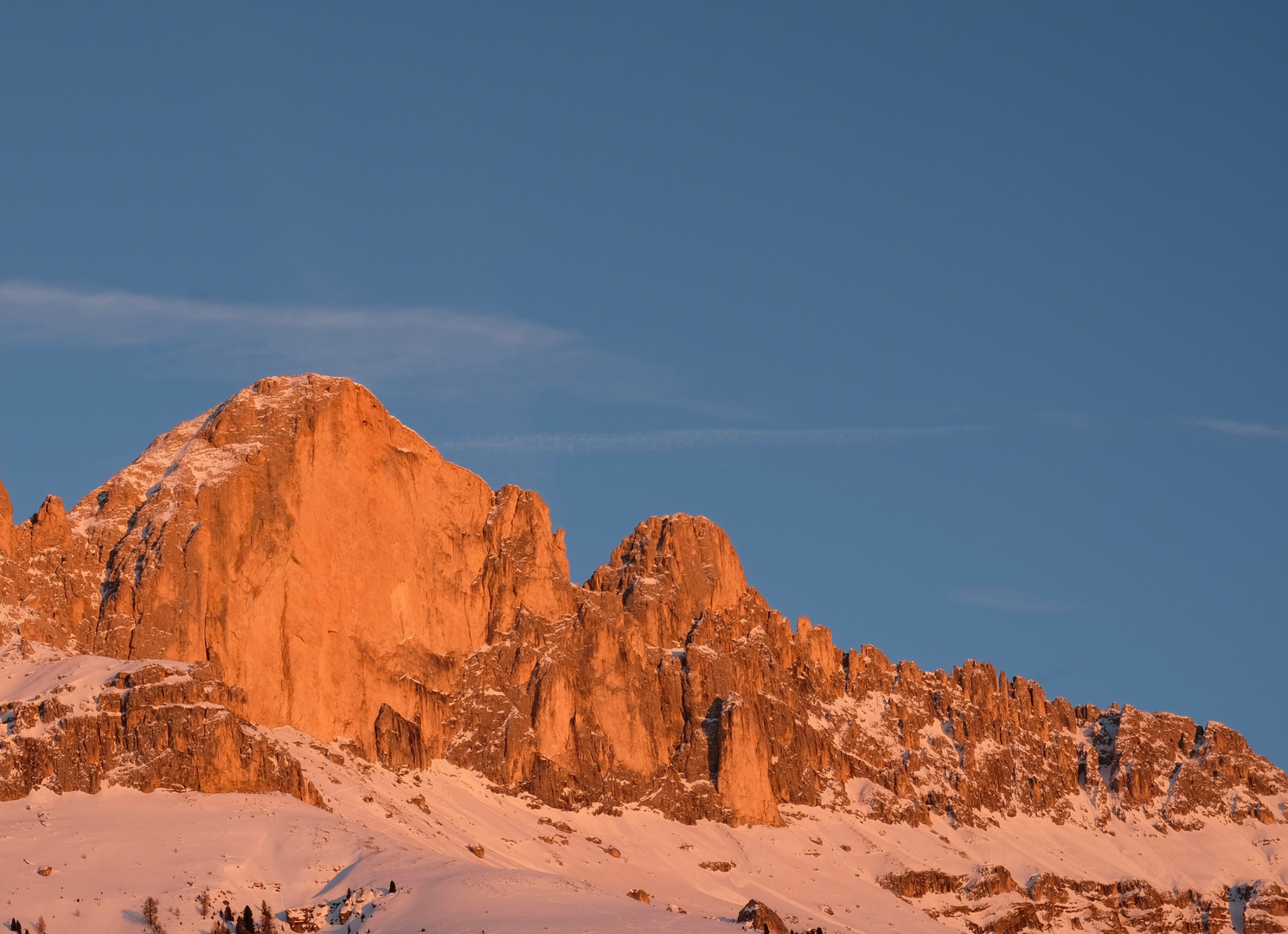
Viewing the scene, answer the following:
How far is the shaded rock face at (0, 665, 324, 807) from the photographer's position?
182 metres

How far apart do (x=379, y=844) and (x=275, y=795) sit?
18.8 metres

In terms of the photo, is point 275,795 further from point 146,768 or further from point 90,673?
point 90,673

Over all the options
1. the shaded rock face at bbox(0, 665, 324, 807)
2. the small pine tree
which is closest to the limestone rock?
the small pine tree

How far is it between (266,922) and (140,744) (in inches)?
1843

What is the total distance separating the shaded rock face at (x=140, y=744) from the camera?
182 metres

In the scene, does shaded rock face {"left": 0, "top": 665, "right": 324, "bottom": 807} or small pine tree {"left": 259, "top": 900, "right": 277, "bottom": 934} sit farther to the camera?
shaded rock face {"left": 0, "top": 665, "right": 324, "bottom": 807}

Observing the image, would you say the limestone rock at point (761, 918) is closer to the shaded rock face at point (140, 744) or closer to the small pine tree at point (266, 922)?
the small pine tree at point (266, 922)

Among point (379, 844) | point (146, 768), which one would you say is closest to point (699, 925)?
point (379, 844)

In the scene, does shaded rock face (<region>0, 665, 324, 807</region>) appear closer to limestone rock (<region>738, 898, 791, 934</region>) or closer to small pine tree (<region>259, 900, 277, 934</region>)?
small pine tree (<region>259, 900, 277, 934</region>)

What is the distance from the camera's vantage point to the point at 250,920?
469ft

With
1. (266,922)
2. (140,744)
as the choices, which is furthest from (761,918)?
(140,744)

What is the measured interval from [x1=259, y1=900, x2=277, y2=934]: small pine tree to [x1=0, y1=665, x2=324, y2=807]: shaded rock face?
125ft

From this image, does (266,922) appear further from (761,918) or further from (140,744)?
(140,744)

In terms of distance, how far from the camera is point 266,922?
469ft
